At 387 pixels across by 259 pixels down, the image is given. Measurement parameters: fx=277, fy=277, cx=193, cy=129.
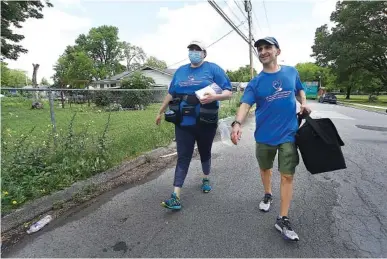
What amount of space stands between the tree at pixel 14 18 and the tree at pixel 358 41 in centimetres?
3627

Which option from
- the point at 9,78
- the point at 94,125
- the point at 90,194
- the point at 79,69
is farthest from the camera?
the point at 9,78

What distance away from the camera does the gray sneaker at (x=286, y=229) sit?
260 centimetres

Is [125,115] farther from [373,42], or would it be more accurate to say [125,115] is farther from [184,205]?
[373,42]

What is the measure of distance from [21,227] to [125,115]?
481 centimetres

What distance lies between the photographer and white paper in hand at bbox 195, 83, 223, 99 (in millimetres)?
3033

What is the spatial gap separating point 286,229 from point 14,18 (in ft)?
74.1

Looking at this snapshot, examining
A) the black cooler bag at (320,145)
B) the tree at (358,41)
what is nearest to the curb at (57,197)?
the black cooler bag at (320,145)

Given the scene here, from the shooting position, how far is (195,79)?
3.17 metres

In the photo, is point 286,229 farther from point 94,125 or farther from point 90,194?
point 94,125

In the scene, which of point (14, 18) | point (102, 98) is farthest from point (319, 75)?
point (102, 98)

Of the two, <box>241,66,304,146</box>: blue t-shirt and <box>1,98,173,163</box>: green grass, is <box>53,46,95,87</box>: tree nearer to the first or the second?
<box>1,98,173,163</box>: green grass

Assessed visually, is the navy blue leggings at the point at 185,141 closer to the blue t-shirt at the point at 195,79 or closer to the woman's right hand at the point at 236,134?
the blue t-shirt at the point at 195,79

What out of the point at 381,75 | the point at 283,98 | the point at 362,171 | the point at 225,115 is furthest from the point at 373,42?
the point at 283,98

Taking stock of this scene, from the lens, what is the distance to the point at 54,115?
15.5 ft
